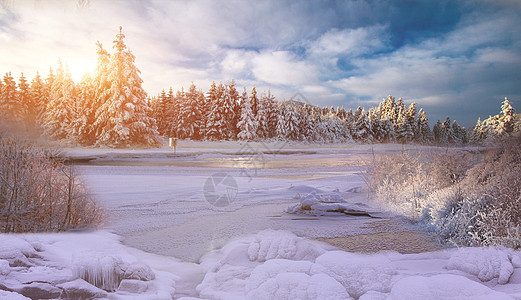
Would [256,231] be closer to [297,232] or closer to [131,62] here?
[297,232]

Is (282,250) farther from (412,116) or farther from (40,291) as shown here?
(412,116)

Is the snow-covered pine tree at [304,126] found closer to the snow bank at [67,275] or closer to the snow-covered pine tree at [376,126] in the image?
the snow-covered pine tree at [376,126]

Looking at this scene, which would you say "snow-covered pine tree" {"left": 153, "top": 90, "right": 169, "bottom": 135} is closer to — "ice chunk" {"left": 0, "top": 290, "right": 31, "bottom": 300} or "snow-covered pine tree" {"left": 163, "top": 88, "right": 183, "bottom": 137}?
"snow-covered pine tree" {"left": 163, "top": 88, "right": 183, "bottom": 137}

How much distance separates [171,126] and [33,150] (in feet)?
122

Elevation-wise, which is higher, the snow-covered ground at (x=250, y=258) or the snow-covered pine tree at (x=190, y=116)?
the snow-covered pine tree at (x=190, y=116)

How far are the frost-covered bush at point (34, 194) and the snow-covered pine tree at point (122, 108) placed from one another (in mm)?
23321

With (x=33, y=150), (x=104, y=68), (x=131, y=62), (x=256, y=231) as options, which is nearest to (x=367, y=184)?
(x=256, y=231)

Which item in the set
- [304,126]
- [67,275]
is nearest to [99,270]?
[67,275]

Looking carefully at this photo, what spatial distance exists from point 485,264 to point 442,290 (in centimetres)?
132

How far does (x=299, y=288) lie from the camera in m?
3.10

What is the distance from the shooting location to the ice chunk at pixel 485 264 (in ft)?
11.8
